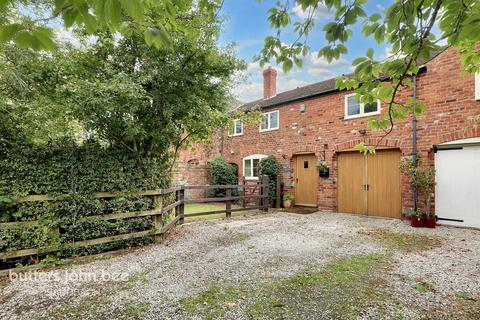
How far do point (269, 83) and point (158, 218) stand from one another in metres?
11.8

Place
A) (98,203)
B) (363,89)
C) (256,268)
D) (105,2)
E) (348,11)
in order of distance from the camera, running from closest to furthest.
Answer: (105,2) → (348,11) → (363,89) → (256,268) → (98,203)

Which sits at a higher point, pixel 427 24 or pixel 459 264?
pixel 427 24

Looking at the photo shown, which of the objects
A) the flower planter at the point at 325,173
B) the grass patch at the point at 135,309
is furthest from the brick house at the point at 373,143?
the grass patch at the point at 135,309

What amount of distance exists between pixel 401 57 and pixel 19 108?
533 cm

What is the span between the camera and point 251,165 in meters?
13.5

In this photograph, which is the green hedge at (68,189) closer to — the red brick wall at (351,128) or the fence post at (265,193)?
the fence post at (265,193)

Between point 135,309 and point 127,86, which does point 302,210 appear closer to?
point 127,86

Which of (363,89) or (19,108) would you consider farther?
(19,108)

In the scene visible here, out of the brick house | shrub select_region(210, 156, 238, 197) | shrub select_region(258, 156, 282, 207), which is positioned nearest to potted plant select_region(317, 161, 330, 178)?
the brick house

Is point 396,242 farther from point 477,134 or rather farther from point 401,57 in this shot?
point 401,57

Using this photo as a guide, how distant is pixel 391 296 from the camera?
10.3ft

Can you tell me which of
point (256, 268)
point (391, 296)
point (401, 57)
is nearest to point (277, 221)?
point (256, 268)

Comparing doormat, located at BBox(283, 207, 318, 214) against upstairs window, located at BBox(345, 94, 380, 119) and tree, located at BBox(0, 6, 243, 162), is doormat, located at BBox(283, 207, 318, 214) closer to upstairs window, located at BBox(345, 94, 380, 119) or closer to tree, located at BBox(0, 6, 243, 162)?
upstairs window, located at BBox(345, 94, 380, 119)

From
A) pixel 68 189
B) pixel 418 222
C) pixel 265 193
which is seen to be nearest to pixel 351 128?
pixel 418 222
